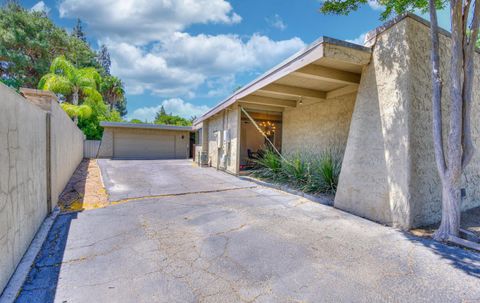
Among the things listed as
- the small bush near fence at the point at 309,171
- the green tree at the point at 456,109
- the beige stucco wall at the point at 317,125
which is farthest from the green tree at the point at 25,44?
the green tree at the point at 456,109

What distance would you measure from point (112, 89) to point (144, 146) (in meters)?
12.6

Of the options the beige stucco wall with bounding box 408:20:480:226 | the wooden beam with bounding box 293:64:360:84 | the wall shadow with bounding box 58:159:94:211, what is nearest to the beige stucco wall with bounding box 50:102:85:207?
the wall shadow with bounding box 58:159:94:211

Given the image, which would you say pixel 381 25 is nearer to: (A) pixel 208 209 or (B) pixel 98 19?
(A) pixel 208 209

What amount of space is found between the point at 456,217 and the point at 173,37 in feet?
51.3

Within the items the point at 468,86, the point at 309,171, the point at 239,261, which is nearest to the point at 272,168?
the point at 309,171

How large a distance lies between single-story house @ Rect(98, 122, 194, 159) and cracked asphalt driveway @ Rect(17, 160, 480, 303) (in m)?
13.6

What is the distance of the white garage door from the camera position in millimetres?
16906

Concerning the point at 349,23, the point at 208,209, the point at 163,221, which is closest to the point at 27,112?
the point at 163,221

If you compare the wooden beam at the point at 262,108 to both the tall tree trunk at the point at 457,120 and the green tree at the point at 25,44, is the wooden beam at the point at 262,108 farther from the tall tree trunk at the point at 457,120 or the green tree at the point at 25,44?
the green tree at the point at 25,44

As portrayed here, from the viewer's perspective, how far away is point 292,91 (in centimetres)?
698

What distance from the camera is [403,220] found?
3.87m

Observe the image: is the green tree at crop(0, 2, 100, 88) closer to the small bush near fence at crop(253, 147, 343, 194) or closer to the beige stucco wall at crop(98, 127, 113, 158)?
the beige stucco wall at crop(98, 127, 113, 158)

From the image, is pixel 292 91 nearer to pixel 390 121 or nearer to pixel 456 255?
pixel 390 121

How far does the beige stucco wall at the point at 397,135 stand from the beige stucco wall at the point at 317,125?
6.43 feet
